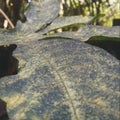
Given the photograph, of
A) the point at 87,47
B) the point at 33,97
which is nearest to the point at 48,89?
the point at 33,97

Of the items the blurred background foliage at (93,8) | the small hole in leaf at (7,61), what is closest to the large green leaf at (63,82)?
the small hole in leaf at (7,61)

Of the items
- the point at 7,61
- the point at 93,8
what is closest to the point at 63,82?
the point at 7,61

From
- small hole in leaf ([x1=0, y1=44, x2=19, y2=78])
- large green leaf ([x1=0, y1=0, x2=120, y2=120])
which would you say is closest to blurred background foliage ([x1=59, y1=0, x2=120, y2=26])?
small hole in leaf ([x1=0, y1=44, x2=19, y2=78])

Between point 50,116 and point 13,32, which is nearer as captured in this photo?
point 50,116

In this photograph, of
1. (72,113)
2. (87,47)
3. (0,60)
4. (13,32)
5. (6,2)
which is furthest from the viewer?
(6,2)

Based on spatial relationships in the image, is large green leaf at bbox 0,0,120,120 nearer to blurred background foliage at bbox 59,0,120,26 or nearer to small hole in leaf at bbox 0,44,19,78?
small hole in leaf at bbox 0,44,19,78

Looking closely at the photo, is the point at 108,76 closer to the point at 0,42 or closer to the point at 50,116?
the point at 50,116

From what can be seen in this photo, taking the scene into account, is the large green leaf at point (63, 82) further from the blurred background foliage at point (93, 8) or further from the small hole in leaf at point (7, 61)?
the blurred background foliage at point (93, 8)

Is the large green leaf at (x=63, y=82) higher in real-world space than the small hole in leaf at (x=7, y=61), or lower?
higher

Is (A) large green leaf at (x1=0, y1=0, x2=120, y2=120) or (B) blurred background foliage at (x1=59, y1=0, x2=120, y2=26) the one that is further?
(B) blurred background foliage at (x1=59, y1=0, x2=120, y2=26)
